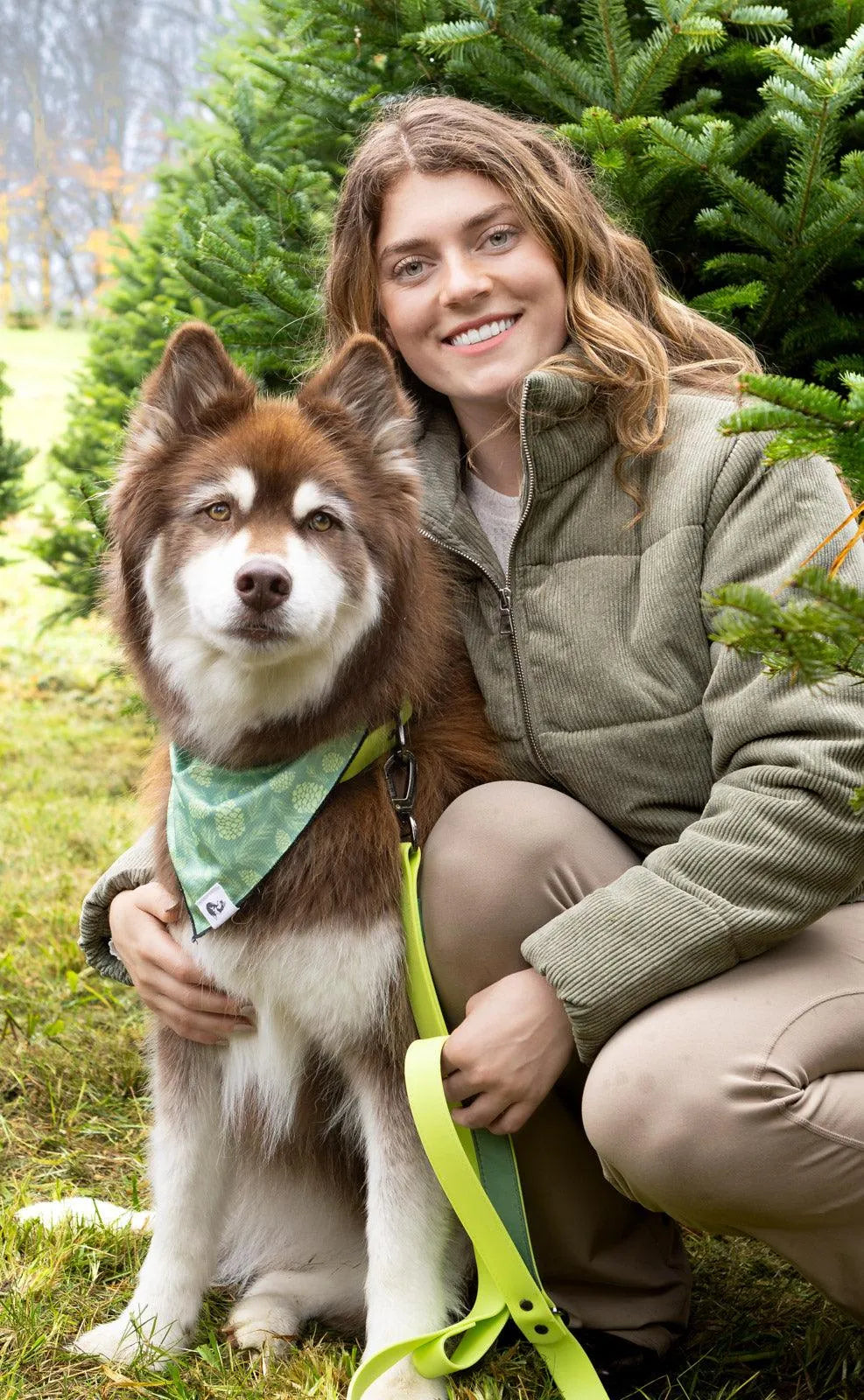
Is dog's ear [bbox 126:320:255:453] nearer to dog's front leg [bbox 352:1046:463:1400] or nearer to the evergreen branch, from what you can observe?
dog's front leg [bbox 352:1046:463:1400]

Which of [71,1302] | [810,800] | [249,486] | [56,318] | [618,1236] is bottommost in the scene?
[56,318]

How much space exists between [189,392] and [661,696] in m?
0.98

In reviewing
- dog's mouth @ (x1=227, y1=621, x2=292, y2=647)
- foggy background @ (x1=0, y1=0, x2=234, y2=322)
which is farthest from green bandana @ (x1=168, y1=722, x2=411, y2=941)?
foggy background @ (x1=0, y1=0, x2=234, y2=322)

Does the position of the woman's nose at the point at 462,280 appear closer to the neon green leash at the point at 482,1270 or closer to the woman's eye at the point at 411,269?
the woman's eye at the point at 411,269

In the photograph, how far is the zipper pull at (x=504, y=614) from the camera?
229 centimetres

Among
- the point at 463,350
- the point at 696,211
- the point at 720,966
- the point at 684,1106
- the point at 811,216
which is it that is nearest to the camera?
the point at 684,1106

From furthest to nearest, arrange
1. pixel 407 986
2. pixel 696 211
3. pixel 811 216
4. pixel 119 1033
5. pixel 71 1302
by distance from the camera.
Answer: pixel 119 1033 < pixel 696 211 < pixel 811 216 < pixel 71 1302 < pixel 407 986

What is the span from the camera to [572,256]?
2416 millimetres

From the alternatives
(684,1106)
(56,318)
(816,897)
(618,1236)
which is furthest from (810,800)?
(56,318)

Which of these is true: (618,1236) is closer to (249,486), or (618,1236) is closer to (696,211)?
A: (249,486)

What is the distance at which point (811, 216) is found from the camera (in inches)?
104

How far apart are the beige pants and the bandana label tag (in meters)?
0.32

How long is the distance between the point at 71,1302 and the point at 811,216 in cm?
257

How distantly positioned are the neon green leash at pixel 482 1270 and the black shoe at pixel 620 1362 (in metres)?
0.14
